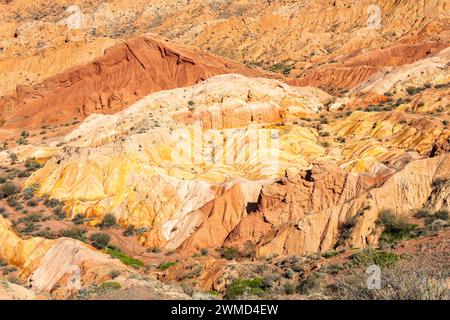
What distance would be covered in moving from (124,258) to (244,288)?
525 inches

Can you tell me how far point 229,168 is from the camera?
4516cm

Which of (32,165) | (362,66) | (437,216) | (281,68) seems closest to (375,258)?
(437,216)

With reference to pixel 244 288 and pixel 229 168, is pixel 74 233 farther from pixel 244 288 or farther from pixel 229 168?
pixel 244 288

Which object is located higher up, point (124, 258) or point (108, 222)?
point (108, 222)

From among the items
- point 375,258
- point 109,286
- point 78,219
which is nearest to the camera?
point 109,286

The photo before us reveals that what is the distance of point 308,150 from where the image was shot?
46844mm

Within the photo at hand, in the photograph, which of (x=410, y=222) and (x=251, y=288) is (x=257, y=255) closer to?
(x=410, y=222)

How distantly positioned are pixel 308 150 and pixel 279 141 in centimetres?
228

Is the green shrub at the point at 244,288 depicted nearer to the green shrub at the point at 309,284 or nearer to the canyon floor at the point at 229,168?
the canyon floor at the point at 229,168

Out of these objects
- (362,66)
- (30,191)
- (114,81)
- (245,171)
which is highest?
(362,66)

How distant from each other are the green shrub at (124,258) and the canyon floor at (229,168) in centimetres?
20

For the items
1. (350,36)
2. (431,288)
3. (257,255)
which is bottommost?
(257,255)
